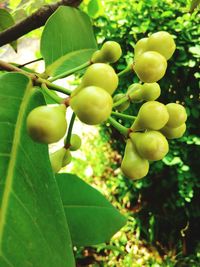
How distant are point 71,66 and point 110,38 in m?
2.57

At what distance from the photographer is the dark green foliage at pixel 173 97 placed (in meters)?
3.23

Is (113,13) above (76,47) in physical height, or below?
below

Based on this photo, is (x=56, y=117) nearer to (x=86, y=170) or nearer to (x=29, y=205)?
(x=29, y=205)

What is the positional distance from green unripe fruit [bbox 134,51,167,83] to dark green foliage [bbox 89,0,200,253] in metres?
2.49

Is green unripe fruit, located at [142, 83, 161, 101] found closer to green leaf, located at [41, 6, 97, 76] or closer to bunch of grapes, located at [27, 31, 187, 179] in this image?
bunch of grapes, located at [27, 31, 187, 179]

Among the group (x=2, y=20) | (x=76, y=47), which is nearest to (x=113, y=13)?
(x=2, y=20)

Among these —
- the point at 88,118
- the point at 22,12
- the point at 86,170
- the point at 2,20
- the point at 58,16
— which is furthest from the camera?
the point at 86,170

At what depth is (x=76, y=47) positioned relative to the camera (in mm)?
1010

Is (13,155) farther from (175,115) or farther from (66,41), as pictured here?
(66,41)

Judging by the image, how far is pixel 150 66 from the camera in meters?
0.65

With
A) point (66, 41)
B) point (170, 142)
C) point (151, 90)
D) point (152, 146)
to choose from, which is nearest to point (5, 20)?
point (66, 41)

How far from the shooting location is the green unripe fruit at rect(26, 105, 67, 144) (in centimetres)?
54

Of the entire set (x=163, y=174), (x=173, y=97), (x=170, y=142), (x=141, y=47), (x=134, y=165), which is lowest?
(x=163, y=174)

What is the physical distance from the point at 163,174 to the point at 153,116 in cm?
306
